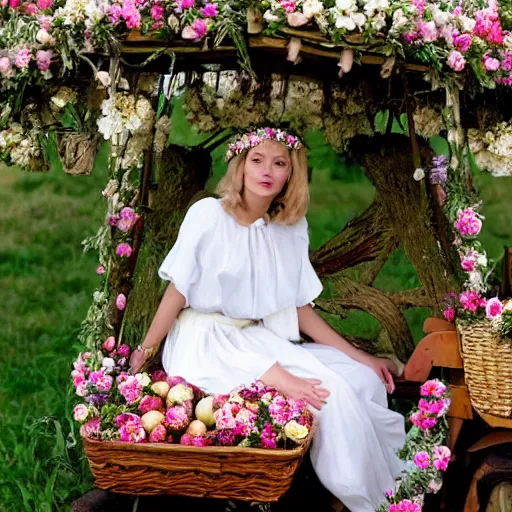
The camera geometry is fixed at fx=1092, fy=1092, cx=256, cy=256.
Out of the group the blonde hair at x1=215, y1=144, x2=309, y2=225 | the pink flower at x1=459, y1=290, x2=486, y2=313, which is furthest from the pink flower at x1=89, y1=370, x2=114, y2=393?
the pink flower at x1=459, y1=290, x2=486, y2=313

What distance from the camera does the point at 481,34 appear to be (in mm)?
4043

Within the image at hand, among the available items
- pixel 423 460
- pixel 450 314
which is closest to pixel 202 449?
pixel 423 460

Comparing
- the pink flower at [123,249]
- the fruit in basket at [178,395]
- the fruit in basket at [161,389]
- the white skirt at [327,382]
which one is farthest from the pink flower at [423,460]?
the pink flower at [123,249]

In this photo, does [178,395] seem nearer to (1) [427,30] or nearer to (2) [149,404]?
(2) [149,404]

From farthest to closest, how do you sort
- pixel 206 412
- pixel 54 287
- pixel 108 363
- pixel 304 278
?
pixel 54 287 < pixel 304 278 < pixel 108 363 < pixel 206 412

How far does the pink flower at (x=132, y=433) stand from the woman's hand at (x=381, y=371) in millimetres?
1204

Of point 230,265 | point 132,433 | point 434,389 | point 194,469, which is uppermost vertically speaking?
point 230,265

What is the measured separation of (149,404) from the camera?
419 cm

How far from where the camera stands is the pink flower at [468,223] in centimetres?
407

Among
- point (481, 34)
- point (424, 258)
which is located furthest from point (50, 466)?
point (481, 34)

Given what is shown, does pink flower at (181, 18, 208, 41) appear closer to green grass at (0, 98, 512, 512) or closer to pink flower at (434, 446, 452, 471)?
pink flower at (434, 446, 452, 471)

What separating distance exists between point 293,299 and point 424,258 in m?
0.67

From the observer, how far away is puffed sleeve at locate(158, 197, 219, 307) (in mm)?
4457

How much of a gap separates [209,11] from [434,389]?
1.67 m
